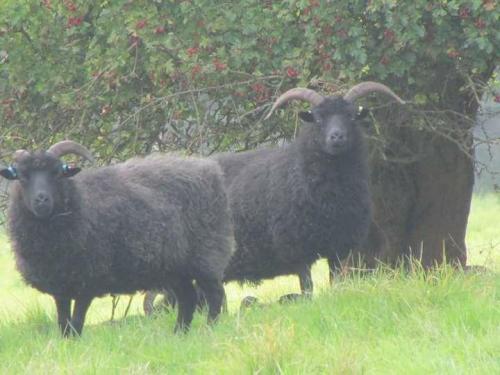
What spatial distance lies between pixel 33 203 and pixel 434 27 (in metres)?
3.89

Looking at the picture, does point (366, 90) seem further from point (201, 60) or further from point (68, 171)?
point (68, 171)

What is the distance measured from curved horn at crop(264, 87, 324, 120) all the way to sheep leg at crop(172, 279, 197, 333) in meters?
2.15

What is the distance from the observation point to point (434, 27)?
10133mm

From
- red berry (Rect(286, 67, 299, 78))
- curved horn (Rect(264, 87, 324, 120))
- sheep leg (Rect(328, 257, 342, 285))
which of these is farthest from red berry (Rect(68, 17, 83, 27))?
sheep leg (Rect(328, 257, 342, 285))

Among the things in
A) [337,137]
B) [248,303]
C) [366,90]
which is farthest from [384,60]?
[248,303]

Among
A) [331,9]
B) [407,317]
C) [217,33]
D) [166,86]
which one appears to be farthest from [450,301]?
[166,86]

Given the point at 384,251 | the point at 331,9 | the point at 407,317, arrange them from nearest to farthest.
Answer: the point at 407,317 < the point at 331,9 < the point at 384,251

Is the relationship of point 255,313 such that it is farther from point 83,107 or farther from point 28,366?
point 83,107

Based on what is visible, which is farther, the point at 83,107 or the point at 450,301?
the point at 83,107

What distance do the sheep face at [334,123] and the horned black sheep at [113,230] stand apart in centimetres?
178

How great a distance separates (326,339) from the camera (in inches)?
275

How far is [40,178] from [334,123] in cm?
329

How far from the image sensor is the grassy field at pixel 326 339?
20.5 feet

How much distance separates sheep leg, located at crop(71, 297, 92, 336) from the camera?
837cm
